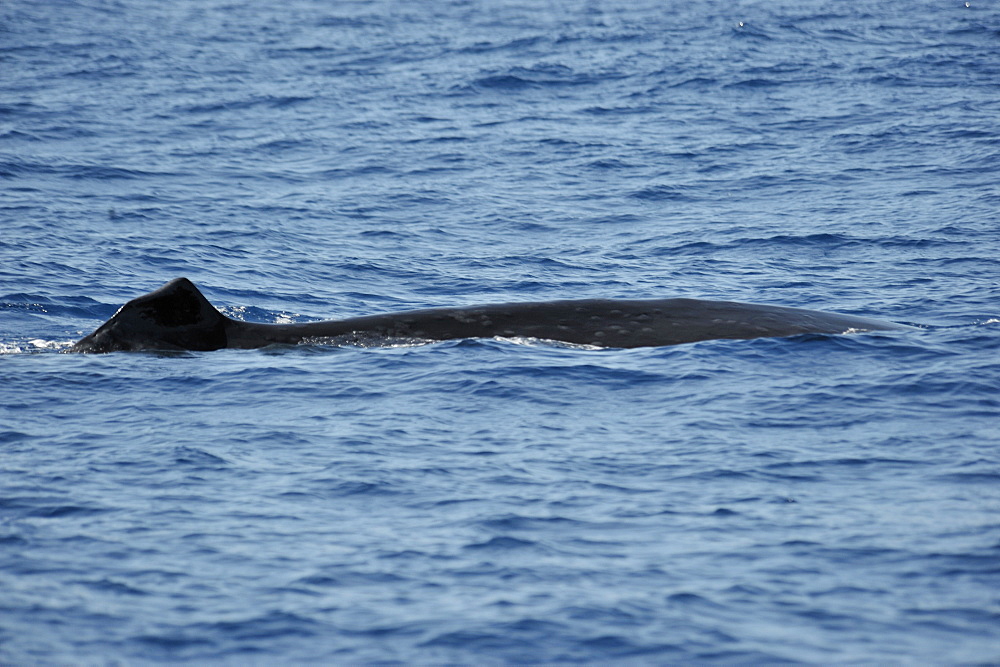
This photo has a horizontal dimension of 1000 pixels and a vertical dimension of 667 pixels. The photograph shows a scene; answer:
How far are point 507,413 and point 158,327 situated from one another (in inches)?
173

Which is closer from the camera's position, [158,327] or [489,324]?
[158,327]

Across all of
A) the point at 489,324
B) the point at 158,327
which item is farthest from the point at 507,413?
the point at 158,327

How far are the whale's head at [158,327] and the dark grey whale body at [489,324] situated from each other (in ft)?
0.04

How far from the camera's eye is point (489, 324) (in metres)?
14.1

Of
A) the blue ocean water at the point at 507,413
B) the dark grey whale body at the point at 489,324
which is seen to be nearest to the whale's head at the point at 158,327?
the dark grey whale body at the point at 489,324

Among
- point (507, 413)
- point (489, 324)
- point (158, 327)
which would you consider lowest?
point (507, 413)

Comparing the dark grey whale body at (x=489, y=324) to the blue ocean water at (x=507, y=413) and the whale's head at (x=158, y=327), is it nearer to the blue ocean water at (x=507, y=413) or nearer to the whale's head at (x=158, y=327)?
the whale's head at (x=158, y=327)

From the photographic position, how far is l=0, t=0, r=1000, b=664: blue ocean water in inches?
302

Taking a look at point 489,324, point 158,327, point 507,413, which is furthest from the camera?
point 489,324

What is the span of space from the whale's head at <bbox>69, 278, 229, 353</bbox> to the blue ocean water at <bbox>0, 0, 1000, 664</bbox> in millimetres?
359

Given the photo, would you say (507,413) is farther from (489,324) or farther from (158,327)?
(158,327)

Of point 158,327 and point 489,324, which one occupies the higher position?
point 158,327

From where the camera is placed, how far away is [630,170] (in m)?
28.4

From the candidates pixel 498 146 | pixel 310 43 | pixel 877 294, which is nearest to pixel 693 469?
pixel 877 294
